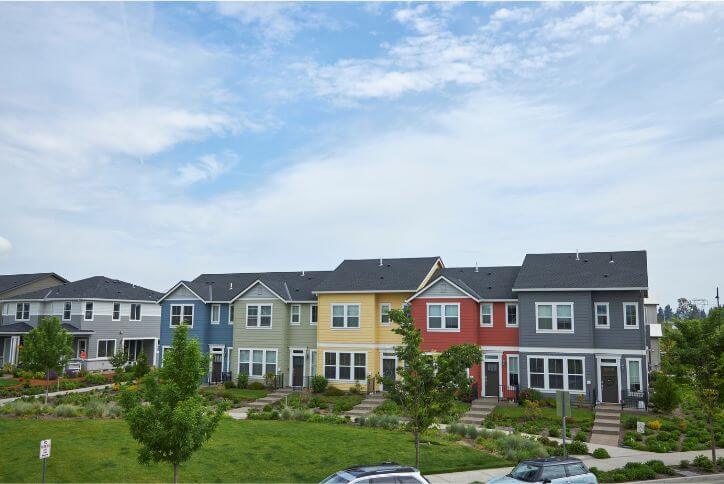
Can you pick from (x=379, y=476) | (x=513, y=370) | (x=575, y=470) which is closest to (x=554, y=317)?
(x=513, y=370)

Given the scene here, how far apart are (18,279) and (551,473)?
63080 mm

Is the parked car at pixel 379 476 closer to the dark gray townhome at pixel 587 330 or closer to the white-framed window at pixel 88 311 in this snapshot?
the dark gray townhome at pixel 587 330

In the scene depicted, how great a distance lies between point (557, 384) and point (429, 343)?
8.05 m

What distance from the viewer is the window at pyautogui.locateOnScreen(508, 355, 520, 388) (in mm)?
36412

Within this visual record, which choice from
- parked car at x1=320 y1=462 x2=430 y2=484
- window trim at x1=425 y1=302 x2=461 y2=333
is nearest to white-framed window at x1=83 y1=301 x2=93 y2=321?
window trim at x1=425 y1=302 x2=461 y2=333

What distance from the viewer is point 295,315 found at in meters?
43.1

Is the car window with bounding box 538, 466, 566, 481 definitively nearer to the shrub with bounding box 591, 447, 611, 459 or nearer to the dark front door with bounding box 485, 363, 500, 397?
the shrub with bounding box 591, 447, 611, 459

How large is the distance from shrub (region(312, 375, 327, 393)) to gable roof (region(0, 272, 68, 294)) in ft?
129

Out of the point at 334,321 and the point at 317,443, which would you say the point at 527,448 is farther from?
the point at 334,321

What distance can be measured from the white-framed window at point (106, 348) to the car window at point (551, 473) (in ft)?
156

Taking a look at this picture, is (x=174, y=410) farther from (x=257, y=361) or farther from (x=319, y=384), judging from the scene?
(x=257, y=361)

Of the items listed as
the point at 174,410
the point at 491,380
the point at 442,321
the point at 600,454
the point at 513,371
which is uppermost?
the point at 442,321

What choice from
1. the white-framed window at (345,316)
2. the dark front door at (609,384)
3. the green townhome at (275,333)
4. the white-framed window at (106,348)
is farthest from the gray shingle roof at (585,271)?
the white-framed window at (106,348)

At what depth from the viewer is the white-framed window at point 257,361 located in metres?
42.4
